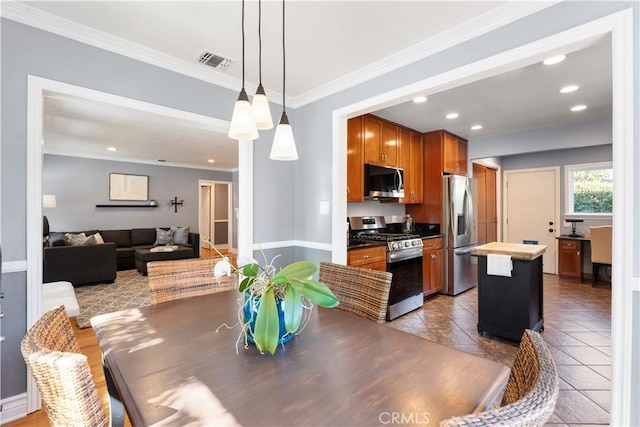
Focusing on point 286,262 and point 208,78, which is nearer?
point 208,78

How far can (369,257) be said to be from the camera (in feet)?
10.7

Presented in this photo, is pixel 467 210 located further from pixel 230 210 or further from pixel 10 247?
pixel 230 210

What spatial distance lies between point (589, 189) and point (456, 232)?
295 centimetres

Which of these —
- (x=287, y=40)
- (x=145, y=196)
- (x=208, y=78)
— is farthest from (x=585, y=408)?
(x=145, y=196)

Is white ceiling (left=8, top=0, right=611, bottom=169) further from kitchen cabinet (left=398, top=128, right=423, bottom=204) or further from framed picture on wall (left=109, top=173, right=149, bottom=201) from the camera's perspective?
framed picture on wall (left=109, top=173, right=149, bottom=201)

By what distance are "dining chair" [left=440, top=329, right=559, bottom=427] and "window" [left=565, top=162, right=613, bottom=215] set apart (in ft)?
19.5

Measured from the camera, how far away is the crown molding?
183 cm

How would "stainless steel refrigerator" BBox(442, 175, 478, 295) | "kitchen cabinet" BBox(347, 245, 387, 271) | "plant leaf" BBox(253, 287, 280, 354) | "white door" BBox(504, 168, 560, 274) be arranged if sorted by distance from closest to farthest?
"plant leaf" BBox(253, 287, 280, 354), "kitchen cabinet" BBox(347, 245, 387, 271), "stainless steel refrigerator" BBox(442, 175, 478, 295), "white door" BBox(504, 168, 560, 274)

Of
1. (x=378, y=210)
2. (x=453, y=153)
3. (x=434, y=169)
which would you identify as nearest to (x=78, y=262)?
(x=378, y=210)

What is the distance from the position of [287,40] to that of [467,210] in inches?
148

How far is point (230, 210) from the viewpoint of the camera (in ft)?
30.3

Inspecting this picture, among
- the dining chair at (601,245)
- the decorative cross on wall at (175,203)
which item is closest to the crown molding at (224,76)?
the dining chair at (601,245)

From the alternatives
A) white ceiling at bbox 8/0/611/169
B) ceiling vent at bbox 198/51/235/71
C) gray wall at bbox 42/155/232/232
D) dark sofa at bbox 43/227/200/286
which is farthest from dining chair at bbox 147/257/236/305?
gray wall at bbox 42/155/232/232

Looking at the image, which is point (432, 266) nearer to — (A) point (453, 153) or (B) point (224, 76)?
(A) point (453, 153)
